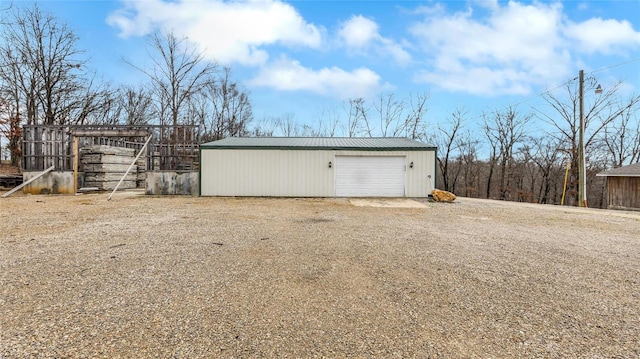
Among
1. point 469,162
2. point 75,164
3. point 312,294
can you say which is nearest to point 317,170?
point 312,294

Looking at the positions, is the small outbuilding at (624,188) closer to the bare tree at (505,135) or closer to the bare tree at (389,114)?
the bare tree at (505,135)

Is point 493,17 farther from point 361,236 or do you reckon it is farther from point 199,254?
point 199,254

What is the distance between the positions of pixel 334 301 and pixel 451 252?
2.44m

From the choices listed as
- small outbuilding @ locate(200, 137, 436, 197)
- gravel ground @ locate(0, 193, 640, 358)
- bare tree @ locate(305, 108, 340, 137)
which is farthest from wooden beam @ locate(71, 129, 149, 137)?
bare tree @ locate(305, 108, 340, 137)

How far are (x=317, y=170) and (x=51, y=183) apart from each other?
10.8m

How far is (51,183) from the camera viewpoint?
40.8 ft

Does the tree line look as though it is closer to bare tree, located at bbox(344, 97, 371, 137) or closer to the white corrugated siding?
bare tree, located at bbox(344, 97, 371, 137)

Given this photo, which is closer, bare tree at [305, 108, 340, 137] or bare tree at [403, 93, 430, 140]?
Result: bare tree at [403, 93, 430, 140]

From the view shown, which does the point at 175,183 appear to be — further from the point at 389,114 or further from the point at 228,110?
the point at 389,114

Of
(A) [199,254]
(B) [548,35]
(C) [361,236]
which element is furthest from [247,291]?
(B) [548,35]

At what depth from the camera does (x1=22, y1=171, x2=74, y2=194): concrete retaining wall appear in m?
12.3

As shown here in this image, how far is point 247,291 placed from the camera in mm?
2859

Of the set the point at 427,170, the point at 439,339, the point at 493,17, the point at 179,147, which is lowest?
the point at 439,339

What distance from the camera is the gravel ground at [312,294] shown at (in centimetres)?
203
